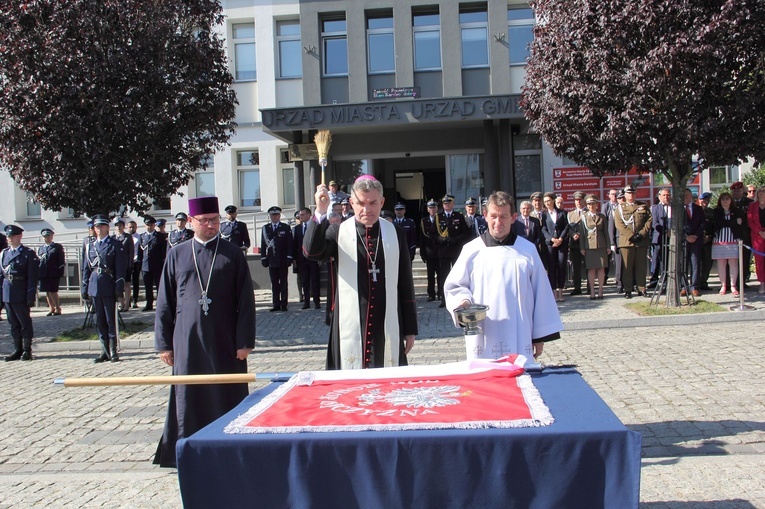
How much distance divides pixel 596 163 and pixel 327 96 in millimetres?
12395

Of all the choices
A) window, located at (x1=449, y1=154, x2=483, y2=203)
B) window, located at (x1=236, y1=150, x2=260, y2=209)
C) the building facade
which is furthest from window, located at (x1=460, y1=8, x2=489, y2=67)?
window, located at (x1=236, y1=150, x2=260, y2=209)

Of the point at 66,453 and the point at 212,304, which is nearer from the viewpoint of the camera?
the point at 212,304

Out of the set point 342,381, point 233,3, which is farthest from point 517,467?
point 233,3

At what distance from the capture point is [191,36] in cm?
1326

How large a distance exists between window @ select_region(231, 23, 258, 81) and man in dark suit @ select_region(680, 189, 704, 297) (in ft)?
51.2

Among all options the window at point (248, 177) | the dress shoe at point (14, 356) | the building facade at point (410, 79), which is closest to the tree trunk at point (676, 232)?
the building facade at point (410, 79)

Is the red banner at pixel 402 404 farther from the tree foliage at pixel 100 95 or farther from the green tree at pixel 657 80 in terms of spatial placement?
the tree foliage at pixel 100 95

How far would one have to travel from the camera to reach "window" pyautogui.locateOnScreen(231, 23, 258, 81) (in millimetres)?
24719

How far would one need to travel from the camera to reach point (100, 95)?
12.0 metres

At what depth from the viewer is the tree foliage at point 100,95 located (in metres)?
11.8

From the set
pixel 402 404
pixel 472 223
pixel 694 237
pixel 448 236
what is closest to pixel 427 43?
pixel 472 223

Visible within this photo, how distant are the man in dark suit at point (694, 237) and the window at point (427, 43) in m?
10.7

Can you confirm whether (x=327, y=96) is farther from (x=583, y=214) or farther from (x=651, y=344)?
(x=651, y=344)

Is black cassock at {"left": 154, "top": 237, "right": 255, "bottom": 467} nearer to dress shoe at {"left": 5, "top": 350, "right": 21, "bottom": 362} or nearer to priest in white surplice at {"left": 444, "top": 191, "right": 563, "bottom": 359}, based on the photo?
priest in white surplice at {"left": 444, "top": 191, "right": 563, "bottom": 359}
